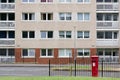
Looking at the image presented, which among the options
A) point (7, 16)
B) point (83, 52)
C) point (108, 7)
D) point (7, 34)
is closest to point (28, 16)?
point (7, 16)

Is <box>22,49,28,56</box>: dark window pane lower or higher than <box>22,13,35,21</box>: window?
lower

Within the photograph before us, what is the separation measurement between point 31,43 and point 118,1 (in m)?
13.7

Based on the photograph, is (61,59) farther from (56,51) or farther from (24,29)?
(24,29)

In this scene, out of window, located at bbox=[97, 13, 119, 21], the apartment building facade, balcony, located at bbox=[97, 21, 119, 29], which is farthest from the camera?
window, located at bbox=[97, 13, 119, 21]

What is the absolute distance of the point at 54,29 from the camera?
207 ft

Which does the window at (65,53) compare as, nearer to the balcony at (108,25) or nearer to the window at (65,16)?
the window at (65,16)

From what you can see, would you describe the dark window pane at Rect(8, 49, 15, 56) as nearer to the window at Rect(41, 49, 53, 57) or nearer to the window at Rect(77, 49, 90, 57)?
the window at Rect(41, 49, 53, 57)

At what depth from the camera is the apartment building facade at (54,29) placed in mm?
63062

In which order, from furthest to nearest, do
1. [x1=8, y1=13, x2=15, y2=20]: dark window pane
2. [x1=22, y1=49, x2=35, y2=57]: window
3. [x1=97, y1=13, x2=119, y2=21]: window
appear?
[x1=97, y1=13, x2=119, y2=21]: window < [x1=8, y1=13, x2=15, y2=20]: dark window pane < [x1=22, y1=49, x2=35, y2=57]: window

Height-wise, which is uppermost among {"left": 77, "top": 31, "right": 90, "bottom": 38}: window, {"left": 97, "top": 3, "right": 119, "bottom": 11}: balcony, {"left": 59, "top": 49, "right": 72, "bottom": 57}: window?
{"left": 97, "top": 3, "right": 119, "bottom": 11}: balcony

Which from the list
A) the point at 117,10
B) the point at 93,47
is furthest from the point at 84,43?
the point at 117,10

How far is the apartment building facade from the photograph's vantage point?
207 ft

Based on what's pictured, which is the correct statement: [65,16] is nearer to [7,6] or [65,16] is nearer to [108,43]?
[108,43]

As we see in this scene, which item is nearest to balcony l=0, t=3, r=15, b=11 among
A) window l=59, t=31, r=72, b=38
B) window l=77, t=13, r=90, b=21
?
window l=59, t=31, r=72, b=38
